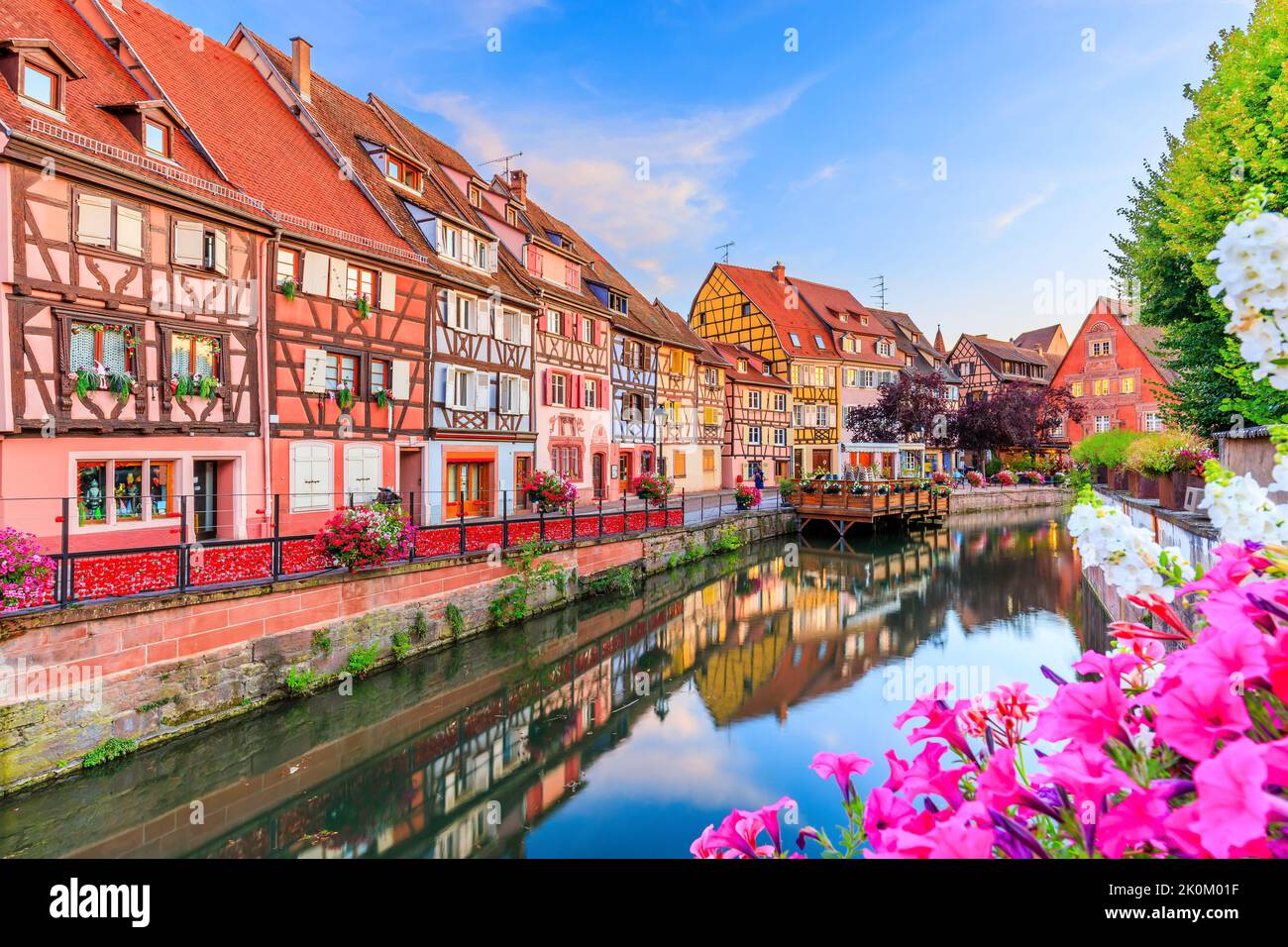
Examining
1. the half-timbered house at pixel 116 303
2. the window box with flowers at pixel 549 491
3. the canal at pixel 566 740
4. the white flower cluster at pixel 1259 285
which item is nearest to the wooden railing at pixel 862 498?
the canal at pixel 566 740

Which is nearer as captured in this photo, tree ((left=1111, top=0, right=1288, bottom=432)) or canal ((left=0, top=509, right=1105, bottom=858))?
canal ((left=0, top=509, right=1105, bottom=858))

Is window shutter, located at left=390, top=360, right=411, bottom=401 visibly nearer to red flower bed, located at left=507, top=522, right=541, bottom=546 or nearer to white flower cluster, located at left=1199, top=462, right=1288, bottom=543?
red flower bed, located at left=507, top=522, right=541, bottom=546

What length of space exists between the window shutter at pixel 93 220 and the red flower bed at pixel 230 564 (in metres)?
→ 6.26

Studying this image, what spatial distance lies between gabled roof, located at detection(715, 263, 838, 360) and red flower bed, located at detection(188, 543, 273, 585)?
34914 millimetres

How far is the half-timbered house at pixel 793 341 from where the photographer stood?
40406 mm

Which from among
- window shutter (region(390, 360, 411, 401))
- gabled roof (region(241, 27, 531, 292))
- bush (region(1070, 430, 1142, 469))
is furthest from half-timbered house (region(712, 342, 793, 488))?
window shutter (region(390, 360, 411, 401))

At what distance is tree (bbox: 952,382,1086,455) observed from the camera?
4169 cm

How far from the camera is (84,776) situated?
6.85m

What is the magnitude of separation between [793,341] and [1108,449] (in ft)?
80.3

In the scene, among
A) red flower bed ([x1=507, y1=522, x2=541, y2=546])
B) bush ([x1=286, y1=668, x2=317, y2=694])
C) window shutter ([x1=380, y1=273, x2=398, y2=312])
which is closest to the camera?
bush ([x1=286, y1=668, x2=317, y2=694])

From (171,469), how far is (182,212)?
190 inches

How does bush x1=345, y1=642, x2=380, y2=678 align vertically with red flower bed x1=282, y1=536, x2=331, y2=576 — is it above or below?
below
